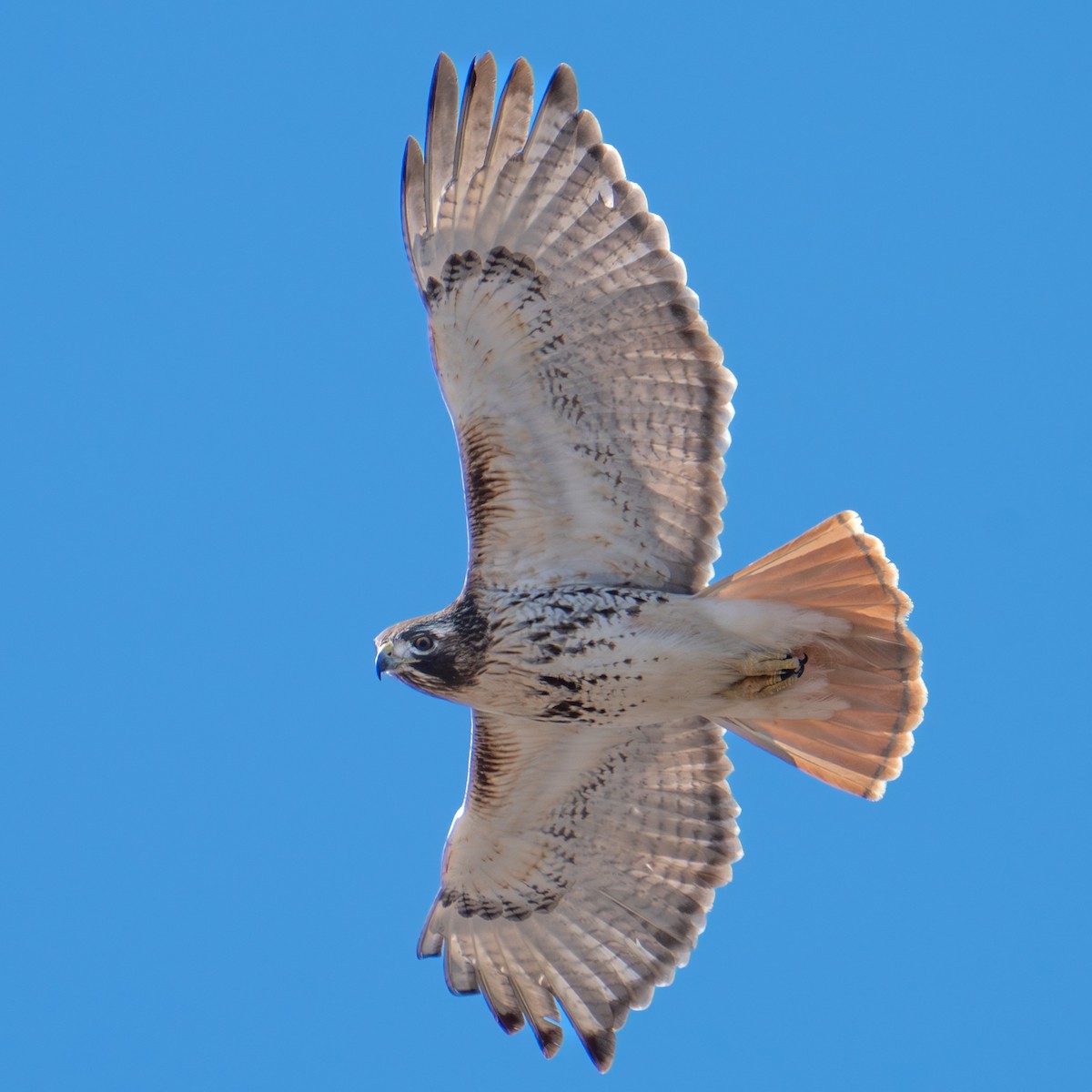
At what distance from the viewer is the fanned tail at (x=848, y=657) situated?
8891 mm

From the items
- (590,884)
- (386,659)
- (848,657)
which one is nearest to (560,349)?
(386,659)

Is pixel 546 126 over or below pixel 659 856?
over

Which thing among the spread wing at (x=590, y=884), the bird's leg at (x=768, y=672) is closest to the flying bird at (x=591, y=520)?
the bird's leg at (x=768, y=672)

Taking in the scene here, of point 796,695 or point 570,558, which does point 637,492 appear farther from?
point 796,695

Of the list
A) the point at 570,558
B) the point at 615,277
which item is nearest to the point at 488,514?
the point at 570,558

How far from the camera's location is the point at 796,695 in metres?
9.34

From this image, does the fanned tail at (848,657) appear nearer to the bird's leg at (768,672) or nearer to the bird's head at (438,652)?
the bird's leg at (768,672)

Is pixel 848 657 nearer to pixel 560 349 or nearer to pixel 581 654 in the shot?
pixel 581 654

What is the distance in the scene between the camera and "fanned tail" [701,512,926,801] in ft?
29.2

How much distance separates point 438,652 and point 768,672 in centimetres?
162

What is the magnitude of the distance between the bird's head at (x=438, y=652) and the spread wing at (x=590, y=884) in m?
1.14

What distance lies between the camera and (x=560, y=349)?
29.2 feet

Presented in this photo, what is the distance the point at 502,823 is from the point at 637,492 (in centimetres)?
206

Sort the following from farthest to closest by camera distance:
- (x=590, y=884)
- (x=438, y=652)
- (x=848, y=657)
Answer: (x=590, y=884) < (x=848, y=657) < (x=438, y=652)
